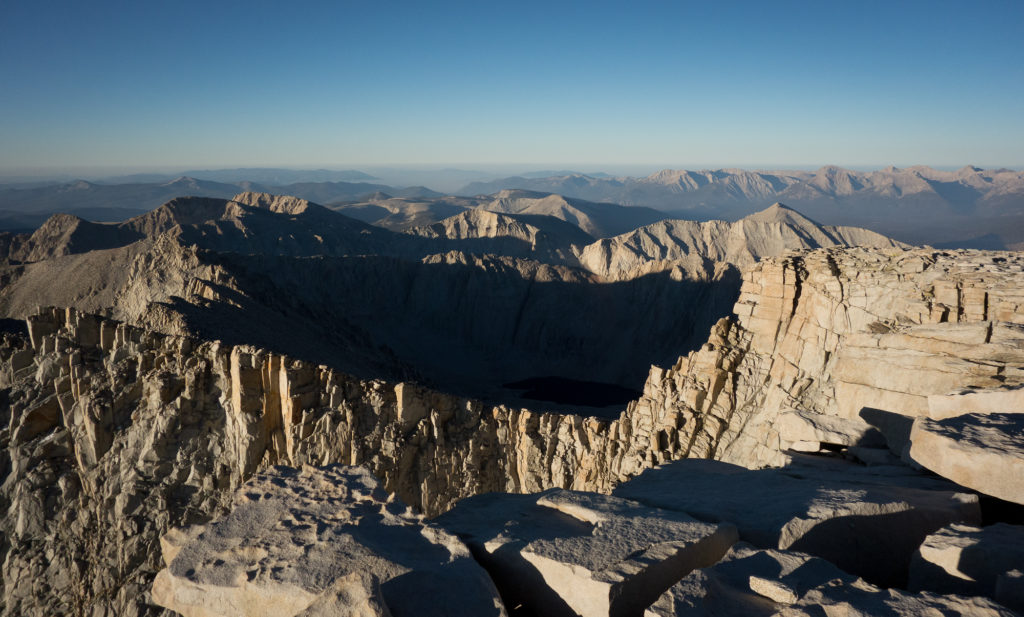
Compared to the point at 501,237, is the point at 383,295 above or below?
below

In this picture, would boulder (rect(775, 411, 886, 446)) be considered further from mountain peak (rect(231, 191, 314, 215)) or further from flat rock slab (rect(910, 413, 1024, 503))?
mountain peak (rect(231, 191, 314, 215))

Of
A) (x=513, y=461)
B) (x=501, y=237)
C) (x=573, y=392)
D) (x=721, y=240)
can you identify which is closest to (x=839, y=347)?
(x=513, y=461)

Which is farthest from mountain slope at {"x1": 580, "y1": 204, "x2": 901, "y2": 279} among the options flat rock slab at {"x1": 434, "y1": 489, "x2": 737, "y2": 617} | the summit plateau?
flat rock slab at {"x1": 434, "y1": 489, "x2": 737, "y2": 617}

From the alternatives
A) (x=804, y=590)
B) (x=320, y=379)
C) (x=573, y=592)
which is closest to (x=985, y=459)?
(x=804, y=590)

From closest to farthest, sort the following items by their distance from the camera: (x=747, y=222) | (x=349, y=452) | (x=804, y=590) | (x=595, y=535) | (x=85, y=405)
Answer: (x=804, y=590) → (x=595, y=535) → (x=349, y=452) → (x=85, y=405) → (x=747, y=222)

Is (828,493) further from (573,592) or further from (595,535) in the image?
(573,592)

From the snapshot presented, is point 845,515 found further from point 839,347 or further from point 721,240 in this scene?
point 721,240
